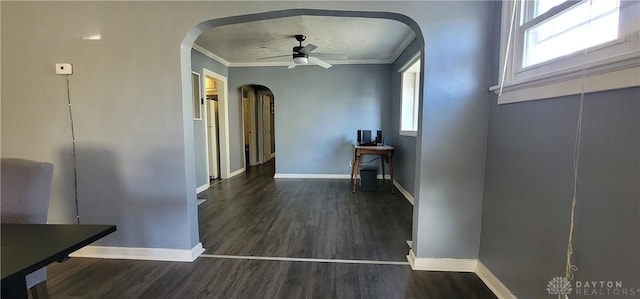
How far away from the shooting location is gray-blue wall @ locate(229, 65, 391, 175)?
17.9 feet

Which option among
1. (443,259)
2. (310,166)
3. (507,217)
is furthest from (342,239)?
(310,166)

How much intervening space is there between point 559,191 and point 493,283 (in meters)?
0.90

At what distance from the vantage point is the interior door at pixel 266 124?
8.09 metres

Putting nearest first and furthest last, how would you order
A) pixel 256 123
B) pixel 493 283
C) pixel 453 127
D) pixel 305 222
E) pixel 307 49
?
pixel 493 283, pixel 453 127, pixel 305 222, pixel 307 49, pixel 256 123

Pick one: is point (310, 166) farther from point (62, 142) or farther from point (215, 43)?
point (62, 142)

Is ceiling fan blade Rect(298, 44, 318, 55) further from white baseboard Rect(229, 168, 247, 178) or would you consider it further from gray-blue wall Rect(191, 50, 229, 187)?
white baseboard Rect(229, 168, 247, 178)

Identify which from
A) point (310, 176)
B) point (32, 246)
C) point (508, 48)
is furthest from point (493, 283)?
point (310, 176)

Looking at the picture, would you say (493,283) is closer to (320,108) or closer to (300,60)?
(300,60)

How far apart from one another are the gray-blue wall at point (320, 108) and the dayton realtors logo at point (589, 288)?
4.32 meters

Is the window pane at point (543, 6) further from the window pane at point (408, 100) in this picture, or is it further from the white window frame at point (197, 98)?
the white window frame at point (197, 98)

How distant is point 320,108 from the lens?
5.58m

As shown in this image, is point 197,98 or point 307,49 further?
point 197,98

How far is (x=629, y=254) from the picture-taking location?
1003 mm

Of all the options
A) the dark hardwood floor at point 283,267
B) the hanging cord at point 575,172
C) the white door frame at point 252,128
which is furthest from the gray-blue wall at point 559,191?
the white door frame at point 252,128
